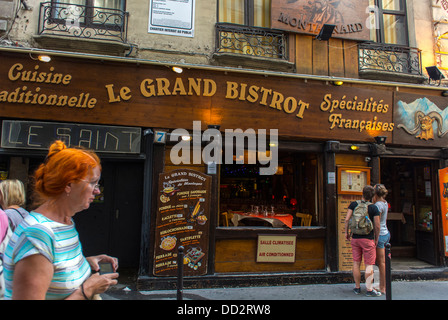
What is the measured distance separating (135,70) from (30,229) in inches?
217

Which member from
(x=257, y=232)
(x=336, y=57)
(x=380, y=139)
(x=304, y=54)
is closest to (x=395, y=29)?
(x=336, y=57)

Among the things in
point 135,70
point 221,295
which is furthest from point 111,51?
point 221,295

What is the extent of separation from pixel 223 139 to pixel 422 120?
4953mm

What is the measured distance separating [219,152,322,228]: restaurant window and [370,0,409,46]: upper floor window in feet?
11.8

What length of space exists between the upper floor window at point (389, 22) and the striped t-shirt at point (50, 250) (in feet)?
28.5

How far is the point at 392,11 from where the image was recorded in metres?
8.51

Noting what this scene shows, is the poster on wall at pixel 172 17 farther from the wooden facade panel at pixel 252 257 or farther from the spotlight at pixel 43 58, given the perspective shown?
the wooden facade panel at pixel 252 257

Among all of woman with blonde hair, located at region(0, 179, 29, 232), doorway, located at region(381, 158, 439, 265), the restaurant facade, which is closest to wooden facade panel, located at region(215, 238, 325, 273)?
the restaurant facade

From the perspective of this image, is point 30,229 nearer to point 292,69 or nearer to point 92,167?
point 92,167

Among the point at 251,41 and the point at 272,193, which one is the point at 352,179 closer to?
the point at 272,193

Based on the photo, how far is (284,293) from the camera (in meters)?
6.22

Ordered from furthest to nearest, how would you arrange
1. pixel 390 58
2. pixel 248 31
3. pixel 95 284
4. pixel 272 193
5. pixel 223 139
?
pixel 272 193
pixel 390 58
pixel 248 31
pixel 223 139
pixel 95 284

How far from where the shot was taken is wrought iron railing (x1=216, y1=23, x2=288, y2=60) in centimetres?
723

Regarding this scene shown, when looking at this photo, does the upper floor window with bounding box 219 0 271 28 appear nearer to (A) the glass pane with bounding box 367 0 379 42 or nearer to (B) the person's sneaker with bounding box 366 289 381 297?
(A) the glass pane with bounding box 367 0 379 42
